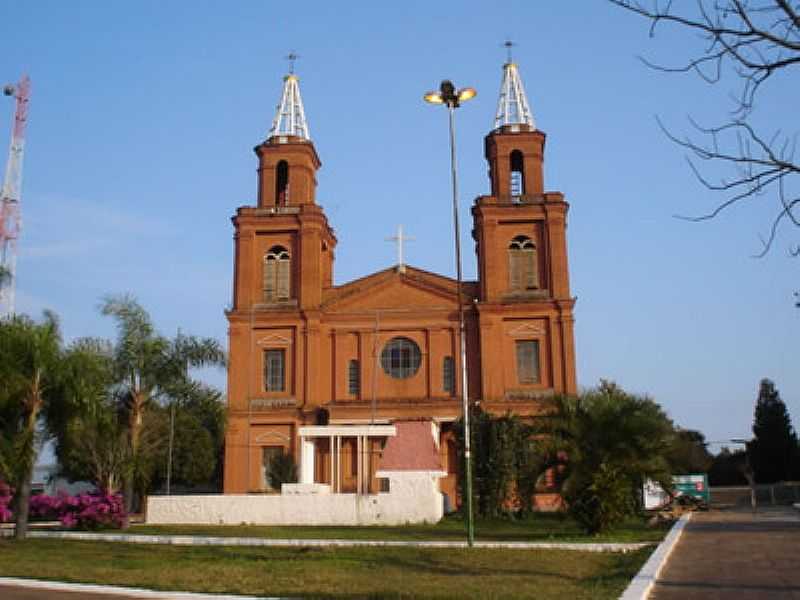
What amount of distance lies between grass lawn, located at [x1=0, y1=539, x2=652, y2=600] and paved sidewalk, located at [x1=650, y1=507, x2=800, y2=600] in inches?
25.4

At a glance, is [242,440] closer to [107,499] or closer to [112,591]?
[107,499]

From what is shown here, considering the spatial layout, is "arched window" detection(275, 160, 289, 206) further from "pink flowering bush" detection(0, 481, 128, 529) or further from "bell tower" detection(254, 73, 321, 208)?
"pink flowering bush" detection(0, 481, 128, 529)

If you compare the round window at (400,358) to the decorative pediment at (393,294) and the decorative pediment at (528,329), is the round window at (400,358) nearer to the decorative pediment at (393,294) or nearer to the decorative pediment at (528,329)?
the decorative pediment at (393,294)

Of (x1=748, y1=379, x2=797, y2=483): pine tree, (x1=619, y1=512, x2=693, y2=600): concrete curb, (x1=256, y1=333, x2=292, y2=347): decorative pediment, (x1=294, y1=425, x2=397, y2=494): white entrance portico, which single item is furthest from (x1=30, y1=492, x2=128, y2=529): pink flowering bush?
(x1=748, y1=379, x2=797, y2=483): pine tree

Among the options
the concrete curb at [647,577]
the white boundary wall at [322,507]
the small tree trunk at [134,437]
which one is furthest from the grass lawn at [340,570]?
the white boundary wall at [322,507]

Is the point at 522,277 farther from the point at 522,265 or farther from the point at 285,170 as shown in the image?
the point at 285,170

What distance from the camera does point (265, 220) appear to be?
40.2 m

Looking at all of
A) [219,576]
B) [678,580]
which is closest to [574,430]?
[678,580]

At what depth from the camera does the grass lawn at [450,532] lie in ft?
66.4

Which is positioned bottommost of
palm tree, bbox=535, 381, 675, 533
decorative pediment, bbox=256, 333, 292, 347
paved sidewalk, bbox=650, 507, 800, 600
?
paved sidewalk, bbox=650, 507, 800, 600

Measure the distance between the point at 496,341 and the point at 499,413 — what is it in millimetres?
3361

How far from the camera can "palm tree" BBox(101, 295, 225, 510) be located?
85.0 feet

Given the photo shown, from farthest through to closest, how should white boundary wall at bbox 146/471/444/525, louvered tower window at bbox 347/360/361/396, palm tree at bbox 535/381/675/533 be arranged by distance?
louvered tower window at bbox 347/360/361/396 → white boundary wall at bbox 146/471/444/525 → palm tree at bbox 535/381/675/533

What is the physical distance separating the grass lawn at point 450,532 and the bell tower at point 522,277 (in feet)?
31.7
